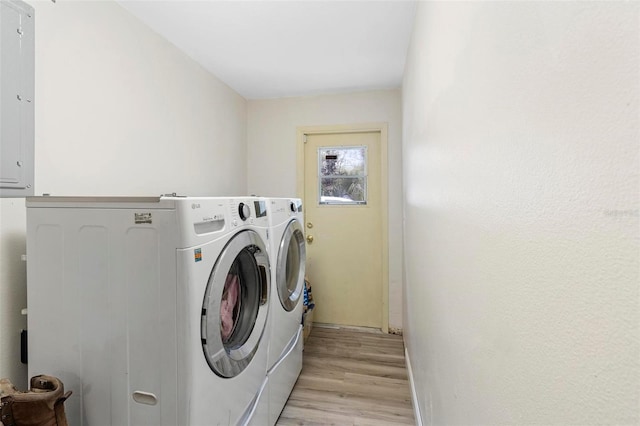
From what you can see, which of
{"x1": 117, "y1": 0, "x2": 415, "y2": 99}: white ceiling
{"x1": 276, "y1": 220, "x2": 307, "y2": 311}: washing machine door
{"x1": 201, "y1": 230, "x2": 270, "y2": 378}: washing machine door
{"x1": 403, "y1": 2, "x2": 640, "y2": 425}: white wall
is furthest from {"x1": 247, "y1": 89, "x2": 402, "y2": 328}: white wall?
{"x1": 403, "y1": 2, "x2": 640, "y2": 425}: white wall

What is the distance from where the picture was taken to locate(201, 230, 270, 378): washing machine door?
3.29 ft

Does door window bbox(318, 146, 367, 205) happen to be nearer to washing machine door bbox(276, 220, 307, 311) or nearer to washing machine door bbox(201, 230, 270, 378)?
washing machine door bbox(276, 220, 307, 311)

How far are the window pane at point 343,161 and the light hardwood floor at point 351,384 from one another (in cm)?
162

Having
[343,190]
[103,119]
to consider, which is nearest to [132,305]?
[103,119]

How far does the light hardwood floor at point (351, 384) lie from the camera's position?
68.2 inches

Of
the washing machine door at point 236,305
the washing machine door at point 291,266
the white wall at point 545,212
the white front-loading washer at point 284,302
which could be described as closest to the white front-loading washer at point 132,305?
the washing machine door at point 236,305

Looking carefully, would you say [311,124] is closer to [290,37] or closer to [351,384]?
[290,37]

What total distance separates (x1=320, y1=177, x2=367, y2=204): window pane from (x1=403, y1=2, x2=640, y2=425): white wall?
2108 millimetres

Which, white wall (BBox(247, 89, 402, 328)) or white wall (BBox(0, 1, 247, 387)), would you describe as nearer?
white wall (BBox(0, 1, 247, 387))

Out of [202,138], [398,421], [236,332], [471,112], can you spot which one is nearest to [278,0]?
[202,138]

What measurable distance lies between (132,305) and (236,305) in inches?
18.6

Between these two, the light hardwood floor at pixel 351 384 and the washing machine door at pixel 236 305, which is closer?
the washing machine door at pixel 236 305

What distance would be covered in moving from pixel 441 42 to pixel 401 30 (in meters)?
1.06

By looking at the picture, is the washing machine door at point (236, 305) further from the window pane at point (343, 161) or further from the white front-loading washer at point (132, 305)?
the window pane at point (343, 161)
